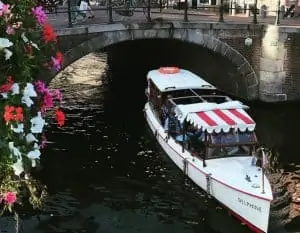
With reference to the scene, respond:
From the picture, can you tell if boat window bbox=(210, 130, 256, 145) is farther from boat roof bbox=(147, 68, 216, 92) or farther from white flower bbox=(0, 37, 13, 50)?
white flower bbox=(0, 37, 13, 50)

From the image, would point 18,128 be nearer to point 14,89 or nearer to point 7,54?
point 14,89

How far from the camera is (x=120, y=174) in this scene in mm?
18594

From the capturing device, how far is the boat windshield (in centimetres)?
1678

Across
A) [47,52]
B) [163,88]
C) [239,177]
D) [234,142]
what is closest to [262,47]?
[163,88]

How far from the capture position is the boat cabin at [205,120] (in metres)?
16.8

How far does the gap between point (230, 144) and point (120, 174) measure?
14.2 feet

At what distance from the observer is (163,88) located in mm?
21391

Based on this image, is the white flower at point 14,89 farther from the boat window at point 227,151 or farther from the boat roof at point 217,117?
the boat window at point 227,151

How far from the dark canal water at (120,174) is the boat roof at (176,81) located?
236cm

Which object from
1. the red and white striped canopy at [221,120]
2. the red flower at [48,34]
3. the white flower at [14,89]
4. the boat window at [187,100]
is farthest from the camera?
the boat window at [187,100]

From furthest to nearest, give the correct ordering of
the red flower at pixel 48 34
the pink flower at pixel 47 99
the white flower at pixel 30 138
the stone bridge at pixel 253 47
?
the stone bridge at pixel 253 47
the pink flower at pixel 47 99
the red flower at pixel 48 34
the white flower at pixel 30 138

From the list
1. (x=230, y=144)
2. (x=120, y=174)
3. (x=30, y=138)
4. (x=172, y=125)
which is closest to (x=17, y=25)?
(x=30, y=138)

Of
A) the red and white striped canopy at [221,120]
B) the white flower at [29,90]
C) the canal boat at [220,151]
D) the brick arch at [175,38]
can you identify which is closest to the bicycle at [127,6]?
the brick arch at [175,38]

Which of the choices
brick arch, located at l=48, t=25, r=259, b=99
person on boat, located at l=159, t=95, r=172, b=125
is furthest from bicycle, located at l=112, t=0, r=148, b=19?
person on boat, located at l=159, t=95, r=172, b=125
